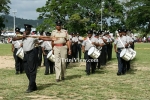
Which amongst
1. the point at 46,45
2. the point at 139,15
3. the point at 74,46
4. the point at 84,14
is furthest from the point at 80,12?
the point at 46,45

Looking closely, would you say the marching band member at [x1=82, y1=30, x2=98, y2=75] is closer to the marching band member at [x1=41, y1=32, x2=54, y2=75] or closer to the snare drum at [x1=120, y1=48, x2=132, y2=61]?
the snare drum at [x1=120, y1=48, x2=132, y2=61]

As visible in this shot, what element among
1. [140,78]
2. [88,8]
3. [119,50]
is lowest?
[140,78]

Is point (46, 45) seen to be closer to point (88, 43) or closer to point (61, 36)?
point (88, 43)

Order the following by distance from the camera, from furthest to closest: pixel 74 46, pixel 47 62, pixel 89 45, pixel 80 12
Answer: pixel 80 12 → pixel 74 46 → pixel 47 62 → pixel 89 45

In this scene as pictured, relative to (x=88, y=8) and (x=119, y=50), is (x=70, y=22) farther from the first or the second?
(x=119, y=50)

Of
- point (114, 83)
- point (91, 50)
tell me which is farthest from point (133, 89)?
point (91, 50)

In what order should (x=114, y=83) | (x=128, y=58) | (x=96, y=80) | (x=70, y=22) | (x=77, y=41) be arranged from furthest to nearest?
(x=70, y=22) → (x=77, y=41) → (x=128, y=58) → (x=96, y=80) → (x=114, y=83)

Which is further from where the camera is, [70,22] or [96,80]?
[70,22]

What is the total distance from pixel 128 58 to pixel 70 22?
56754 millimetres

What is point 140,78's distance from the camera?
40.2 ft

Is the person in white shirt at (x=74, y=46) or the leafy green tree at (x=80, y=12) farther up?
the leafy green tree at (x=80, y=12)

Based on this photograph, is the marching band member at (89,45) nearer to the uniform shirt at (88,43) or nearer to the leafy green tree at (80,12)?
the uniform shirt at (88,43)

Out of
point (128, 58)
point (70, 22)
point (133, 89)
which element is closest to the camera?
point (133, 89)

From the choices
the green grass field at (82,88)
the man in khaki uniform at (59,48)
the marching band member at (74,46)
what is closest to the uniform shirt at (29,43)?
the green grass field at (82,88)
